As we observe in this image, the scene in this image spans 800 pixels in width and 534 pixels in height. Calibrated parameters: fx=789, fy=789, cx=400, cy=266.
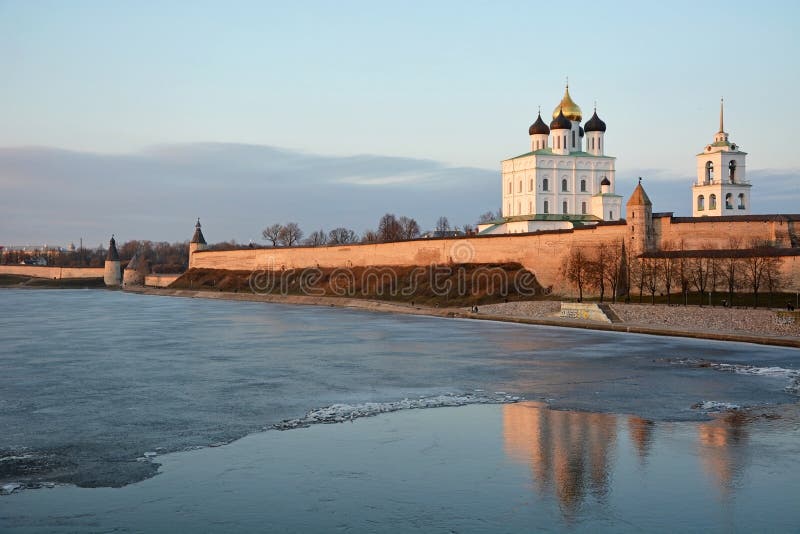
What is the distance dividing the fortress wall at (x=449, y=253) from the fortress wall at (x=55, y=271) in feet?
68.4

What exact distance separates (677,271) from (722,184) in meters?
13.0

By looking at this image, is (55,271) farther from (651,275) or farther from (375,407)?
(375,407)

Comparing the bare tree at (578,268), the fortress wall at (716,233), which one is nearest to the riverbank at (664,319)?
the bare tree at (578,268)

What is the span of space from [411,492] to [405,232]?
225 feet

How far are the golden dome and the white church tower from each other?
349 inches

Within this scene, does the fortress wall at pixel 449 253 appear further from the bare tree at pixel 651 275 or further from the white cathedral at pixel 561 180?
the white cathedral at pixel 561 180

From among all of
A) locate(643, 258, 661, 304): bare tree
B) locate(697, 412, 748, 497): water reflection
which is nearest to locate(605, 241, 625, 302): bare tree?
locate(643, 258, 661, 304): bare tree

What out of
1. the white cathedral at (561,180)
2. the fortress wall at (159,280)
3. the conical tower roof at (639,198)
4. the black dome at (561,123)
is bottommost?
the fortress wall at (159,280)

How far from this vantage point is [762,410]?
35.0 ft

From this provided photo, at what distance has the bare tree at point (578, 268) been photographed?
2905 centimetres

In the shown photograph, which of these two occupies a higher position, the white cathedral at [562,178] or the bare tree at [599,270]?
the white cathedral at [562,178]

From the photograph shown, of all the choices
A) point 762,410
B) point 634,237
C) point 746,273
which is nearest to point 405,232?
point 634,237

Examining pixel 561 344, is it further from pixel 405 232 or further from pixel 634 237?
pixel 405 232

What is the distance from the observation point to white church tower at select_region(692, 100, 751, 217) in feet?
121
